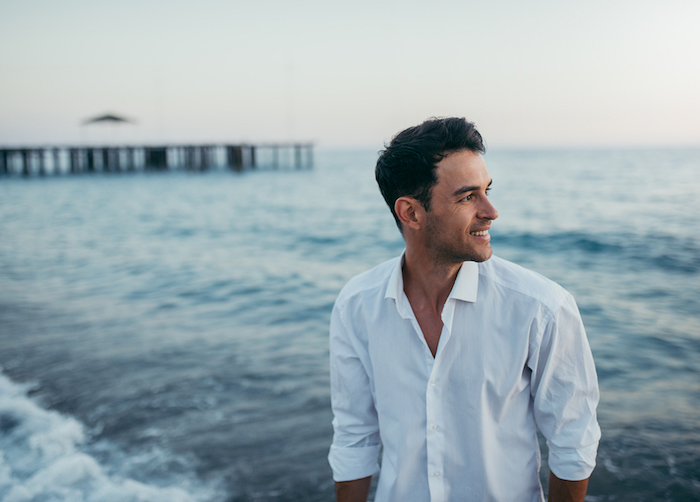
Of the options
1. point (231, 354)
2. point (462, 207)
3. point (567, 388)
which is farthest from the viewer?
point (231, 354)

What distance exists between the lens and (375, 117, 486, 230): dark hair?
1.69m

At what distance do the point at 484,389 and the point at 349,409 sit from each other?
533 millimetres

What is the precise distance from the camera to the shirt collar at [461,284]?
5.50 ft

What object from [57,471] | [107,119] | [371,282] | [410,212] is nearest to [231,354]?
[57,471]

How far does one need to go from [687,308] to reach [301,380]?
6.21m

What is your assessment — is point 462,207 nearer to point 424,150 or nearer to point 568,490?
point 424,150

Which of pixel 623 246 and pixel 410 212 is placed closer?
pixel 410 212

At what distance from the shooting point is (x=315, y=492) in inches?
142

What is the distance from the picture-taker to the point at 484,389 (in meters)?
1.65

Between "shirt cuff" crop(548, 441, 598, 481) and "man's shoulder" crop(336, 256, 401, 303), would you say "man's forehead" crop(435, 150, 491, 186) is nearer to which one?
"man's shoulder" crop(336, 256, 401, 303)

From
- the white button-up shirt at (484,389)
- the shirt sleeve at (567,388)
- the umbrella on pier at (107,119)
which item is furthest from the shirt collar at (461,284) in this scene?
the umbrella on pier at (107,119)

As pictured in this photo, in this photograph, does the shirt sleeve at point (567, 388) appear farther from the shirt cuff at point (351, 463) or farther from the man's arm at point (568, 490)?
the shirt cuff at point (351, 463)

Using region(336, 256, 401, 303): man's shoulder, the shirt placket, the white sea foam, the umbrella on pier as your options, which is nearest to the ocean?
the white sea foam

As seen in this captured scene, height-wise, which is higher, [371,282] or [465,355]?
[371,282]
